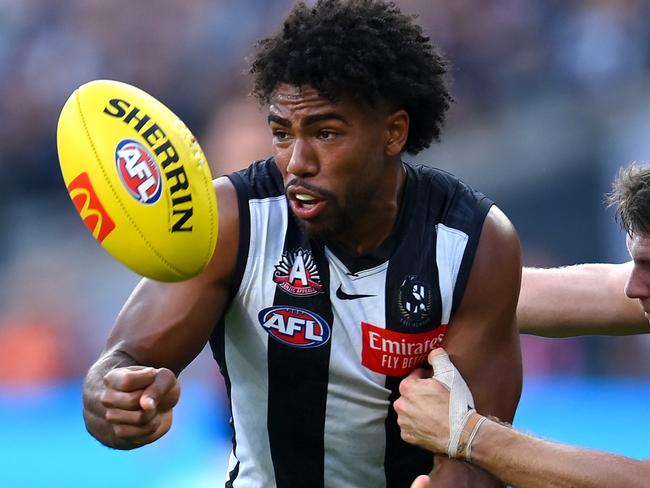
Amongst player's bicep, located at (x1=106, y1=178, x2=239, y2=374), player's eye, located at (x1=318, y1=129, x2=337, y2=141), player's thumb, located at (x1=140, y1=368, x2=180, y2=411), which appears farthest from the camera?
player's eye, located at (x1=318, y1=129, x2=337, y2=141)

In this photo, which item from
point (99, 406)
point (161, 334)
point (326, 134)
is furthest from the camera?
point (326, 134)

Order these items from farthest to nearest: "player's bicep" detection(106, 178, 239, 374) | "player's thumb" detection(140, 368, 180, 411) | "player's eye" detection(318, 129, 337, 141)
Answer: "player's eye" detection(318, 129, 337, 141), "player's bicep" detection(106, 178, 239, 374), "player's thumb" detection(140, 368, 180, 411)

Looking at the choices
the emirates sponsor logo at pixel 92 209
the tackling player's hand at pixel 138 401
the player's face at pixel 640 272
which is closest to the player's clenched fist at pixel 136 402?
the tackling player's hand at pixel 138 401

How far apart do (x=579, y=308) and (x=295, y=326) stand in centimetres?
138

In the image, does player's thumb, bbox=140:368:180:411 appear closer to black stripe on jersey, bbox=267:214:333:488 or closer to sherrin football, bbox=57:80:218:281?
sherrin football, bbox=57:80:218:281

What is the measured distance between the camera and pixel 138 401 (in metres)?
2.95

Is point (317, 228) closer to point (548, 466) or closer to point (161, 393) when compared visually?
point (161, 393)

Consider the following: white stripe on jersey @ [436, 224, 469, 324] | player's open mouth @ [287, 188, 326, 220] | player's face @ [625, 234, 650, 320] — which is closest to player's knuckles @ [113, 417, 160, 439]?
player's open mouth @ [287, 188, 326, 220]

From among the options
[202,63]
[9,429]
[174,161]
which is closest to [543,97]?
[202,63]

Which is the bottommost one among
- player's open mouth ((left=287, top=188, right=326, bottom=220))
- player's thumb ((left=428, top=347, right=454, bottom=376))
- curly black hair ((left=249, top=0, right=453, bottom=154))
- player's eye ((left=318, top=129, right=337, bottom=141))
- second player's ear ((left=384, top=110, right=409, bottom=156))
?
player's thumb ((left=428, top=347, right=454, bottom=376))

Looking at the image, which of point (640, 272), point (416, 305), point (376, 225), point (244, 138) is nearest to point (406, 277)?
point (416, 305)

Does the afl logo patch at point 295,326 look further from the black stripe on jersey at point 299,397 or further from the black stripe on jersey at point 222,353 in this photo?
the black stripe on jersey at point 222,353

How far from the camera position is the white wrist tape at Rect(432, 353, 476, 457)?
11.4 feet

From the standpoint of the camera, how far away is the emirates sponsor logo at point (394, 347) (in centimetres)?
354
